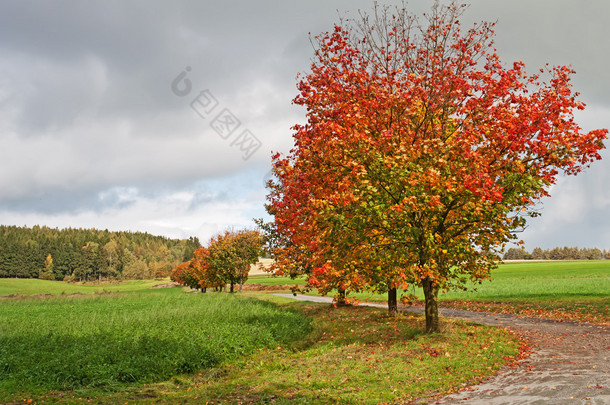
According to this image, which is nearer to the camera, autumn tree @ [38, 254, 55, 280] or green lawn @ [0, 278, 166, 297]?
green lawn @ [0, 278, 166, 297]

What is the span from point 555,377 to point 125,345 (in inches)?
565

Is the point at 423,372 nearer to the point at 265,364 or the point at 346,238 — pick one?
the point at 346,238

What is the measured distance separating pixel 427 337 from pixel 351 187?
645cm

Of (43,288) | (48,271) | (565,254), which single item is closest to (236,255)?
(43,288)

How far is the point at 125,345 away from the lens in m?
15.6

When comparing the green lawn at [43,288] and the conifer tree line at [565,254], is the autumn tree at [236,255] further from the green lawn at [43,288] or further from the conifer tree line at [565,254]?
the conifer tree line at [565,254]

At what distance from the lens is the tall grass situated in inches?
502

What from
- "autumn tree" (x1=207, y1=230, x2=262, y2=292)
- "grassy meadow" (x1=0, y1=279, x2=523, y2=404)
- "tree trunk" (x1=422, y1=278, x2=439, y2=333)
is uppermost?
"autumn tree" (x1=207, y1=230, x2=262, y2=292)

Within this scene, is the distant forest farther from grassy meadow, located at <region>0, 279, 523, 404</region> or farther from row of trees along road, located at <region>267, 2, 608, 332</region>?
row of trees along road, located at <region>267, 2, 608, 332</region>

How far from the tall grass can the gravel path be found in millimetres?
9792

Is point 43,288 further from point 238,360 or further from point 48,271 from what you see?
point 238,360

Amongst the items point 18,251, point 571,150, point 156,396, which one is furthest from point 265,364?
point 18,251

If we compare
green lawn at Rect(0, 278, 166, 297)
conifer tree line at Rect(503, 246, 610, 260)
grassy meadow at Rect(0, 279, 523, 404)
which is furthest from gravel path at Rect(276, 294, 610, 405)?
conifer tree line at Rect(503, 246, 610, 260)

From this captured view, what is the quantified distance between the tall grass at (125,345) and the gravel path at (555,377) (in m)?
9.79
